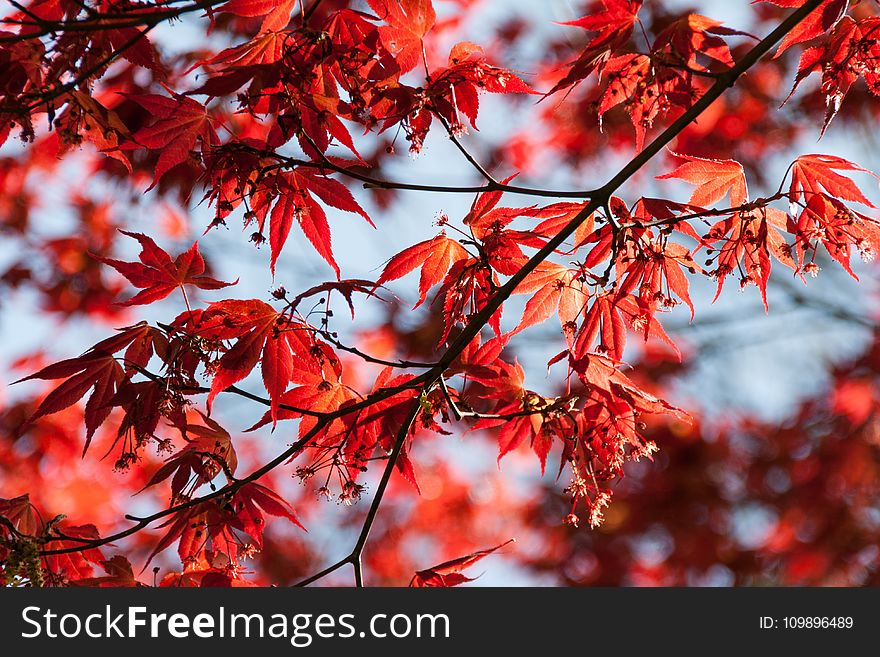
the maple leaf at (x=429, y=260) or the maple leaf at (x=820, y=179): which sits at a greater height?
the maple leaf at (x=820, y=179)

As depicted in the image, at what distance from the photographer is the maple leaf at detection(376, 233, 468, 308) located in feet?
7.19

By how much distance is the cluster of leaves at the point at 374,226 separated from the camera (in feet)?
6.46

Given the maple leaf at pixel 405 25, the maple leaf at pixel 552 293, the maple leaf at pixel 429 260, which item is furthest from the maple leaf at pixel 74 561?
the maple leaf at pixel 405 25

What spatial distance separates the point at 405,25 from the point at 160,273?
852 mm

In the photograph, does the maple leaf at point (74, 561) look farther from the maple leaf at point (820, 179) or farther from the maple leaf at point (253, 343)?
the maple leaf at point (820, 179)

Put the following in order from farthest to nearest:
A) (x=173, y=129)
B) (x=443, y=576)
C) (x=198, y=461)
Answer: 1. (x=443, y=576)
2. (x=198, y=461)
3. (x=173, y=129)

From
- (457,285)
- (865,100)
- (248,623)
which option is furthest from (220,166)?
(865,100)

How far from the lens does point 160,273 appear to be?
7.04ft

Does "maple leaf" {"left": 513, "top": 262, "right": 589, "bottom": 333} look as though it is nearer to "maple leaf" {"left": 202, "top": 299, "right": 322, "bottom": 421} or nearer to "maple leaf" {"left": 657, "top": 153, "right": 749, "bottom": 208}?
"maple leaf" {"left": 657, "top": 153, "right": 749, "bottom": 208}

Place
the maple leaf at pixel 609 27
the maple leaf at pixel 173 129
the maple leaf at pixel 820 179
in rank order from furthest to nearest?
the maple leaf at pixel 820 179 → the maple leaf at pixel 609 27 → the maple leaf at pixel 173 129

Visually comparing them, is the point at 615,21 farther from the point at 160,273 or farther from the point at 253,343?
the point at 160,273

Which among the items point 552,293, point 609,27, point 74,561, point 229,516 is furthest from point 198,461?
point 609,27

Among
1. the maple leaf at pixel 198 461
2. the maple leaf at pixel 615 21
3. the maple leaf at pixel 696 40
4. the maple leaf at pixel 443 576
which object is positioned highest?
the maple leaf at pixel 615 21

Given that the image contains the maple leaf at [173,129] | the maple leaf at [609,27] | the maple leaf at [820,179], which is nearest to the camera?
the maple leaf at [173,129]
